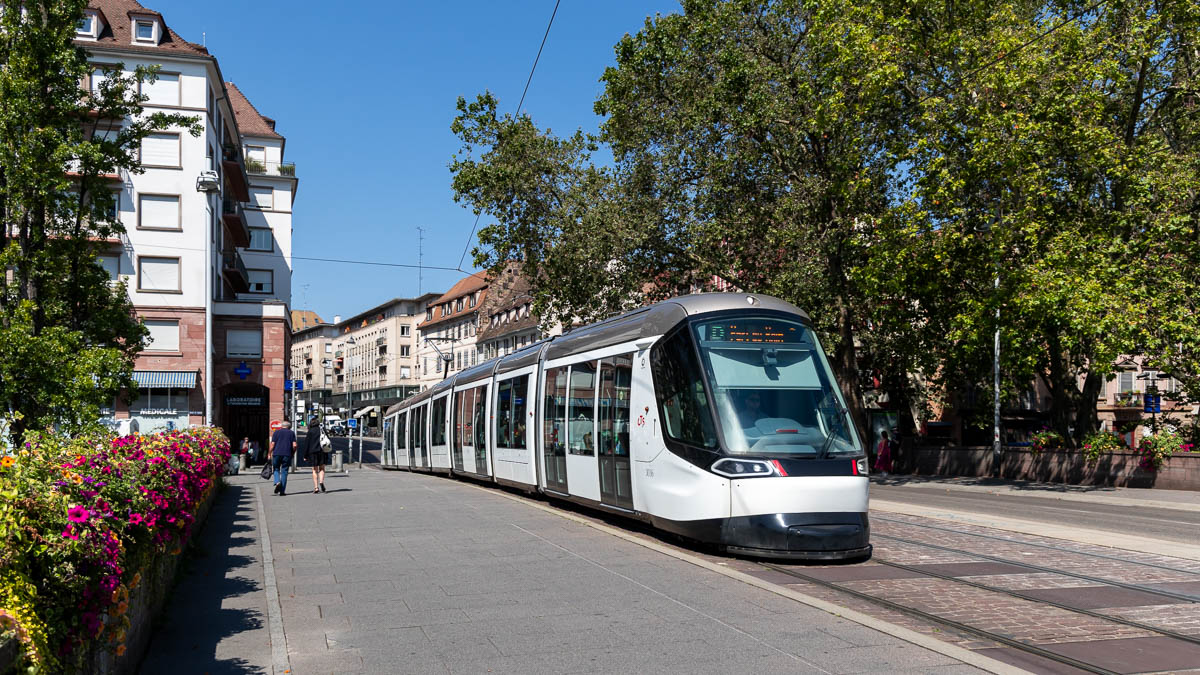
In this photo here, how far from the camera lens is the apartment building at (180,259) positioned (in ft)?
142

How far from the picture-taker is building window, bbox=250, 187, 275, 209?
64.8 meters

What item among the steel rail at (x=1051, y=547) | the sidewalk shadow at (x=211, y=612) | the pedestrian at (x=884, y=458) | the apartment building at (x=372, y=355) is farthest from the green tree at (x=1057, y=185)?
the apartment building at (x=372, y=355)

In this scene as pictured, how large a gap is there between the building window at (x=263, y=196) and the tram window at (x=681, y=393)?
57336mm

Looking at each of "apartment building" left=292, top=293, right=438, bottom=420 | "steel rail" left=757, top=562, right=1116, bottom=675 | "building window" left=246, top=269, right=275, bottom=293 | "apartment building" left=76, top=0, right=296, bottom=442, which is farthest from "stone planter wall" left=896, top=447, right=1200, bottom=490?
"apartment building" left=292, top=293, right=438, bottom=420

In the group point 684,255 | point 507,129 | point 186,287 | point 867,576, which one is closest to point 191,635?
point 867,576

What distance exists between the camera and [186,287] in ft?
144

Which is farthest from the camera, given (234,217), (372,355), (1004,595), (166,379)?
(372,355)

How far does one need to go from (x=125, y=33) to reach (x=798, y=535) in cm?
4644

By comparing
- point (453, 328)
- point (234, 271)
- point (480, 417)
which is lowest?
point (480, 417)

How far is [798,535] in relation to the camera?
10.5 metres

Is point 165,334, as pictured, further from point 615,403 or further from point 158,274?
point 615,403

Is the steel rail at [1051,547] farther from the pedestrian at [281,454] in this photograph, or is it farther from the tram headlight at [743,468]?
the pedestrian at [281,454]

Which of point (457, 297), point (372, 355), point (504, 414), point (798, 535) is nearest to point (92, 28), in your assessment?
point (504, 414)

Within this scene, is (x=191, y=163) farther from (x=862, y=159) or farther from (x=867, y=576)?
(x=867, y=576)
